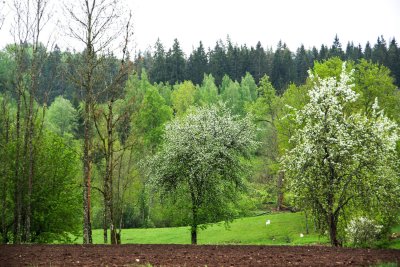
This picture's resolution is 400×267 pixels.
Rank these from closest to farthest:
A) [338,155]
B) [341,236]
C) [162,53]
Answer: [338,155]
[341,236]
[162,53]

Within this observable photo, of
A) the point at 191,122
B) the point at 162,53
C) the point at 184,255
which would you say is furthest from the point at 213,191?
the point at 162,53

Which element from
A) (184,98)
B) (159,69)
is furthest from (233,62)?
(184,98)

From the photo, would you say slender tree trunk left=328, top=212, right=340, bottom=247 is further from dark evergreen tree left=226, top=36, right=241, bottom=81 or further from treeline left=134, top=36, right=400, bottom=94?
dark evergreen tree left=226, top=36, right=241, bottom=81

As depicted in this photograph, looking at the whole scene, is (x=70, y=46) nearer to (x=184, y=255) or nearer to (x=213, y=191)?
(x=213, y=191)

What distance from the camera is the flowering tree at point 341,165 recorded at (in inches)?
894

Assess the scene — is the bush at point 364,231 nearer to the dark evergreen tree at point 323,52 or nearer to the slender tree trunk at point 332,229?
the slender tree trunk at point 332,229

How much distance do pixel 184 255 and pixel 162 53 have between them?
12157 cm

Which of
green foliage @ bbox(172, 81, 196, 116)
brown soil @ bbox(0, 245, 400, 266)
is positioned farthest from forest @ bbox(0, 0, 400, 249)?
green foliage @ bbox(172, 81, 196, 116)

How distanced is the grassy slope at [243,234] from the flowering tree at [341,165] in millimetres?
18058

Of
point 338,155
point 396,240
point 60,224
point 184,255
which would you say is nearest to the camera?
point 184,255

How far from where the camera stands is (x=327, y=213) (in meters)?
23.9

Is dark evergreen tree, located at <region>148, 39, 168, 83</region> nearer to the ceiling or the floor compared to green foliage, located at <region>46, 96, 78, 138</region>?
nearer to the ceiling

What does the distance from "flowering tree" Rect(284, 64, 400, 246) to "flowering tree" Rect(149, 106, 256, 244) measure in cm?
563

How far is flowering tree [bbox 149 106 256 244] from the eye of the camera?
28078 millimetres
